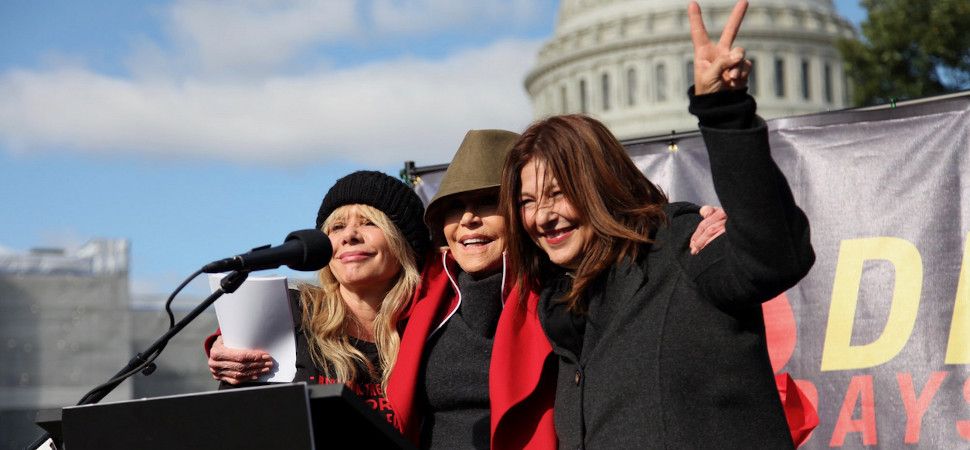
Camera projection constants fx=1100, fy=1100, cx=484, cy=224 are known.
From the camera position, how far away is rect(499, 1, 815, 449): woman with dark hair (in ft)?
8.03

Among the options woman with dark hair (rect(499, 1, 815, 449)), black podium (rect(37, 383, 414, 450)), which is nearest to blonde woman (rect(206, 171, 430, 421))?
woman with dark hair (rect(499, 1, 815, 449))

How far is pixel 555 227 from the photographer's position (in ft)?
9.65

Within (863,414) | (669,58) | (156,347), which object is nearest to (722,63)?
(156,347)

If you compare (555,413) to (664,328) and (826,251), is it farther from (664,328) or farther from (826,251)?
(826,251)

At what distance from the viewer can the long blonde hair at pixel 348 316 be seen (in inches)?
149

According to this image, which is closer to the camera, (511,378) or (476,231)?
(511,378)

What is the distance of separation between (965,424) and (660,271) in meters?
3.05

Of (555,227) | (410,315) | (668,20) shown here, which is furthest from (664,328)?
(668,20)

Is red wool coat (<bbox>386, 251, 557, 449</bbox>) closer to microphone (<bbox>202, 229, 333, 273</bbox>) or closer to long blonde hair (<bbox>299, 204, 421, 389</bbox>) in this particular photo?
long blonde hair (<bbox>299, 204, 421, 389</bbox>)

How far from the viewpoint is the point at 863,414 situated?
5359mm

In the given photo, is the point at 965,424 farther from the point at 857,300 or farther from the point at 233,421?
the point at 233,421

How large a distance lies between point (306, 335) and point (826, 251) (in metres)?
2.92

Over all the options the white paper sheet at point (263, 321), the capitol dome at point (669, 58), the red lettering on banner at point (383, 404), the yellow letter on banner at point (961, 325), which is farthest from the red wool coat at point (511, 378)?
the capitol dome at point (669, 58)

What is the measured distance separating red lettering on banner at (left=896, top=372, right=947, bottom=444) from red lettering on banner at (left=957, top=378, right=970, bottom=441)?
0.10 m
